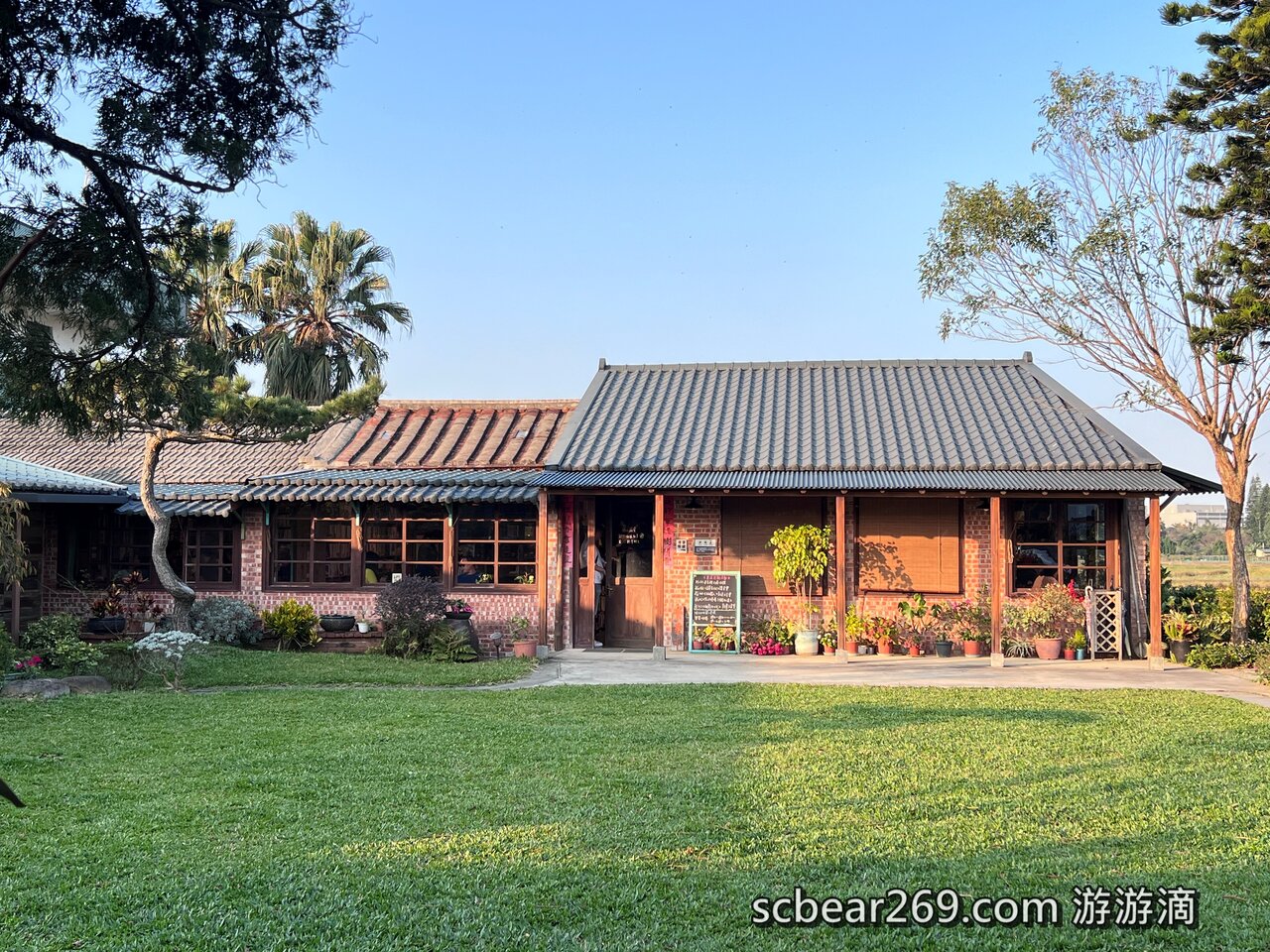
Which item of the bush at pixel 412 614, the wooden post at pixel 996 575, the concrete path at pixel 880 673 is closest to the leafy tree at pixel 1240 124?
the concrete path at pixel 880 673

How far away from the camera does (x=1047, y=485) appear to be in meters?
13.6

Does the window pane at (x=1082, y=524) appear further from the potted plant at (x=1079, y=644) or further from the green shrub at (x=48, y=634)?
the green shrub at (x=48, y=634)

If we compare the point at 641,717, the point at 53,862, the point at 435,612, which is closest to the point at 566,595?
the point at 435,612

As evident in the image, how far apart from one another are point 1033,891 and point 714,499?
11282mm

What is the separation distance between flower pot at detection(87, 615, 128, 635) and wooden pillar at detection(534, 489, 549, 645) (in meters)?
6.67

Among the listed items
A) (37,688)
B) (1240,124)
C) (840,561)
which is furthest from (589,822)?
(840,561)

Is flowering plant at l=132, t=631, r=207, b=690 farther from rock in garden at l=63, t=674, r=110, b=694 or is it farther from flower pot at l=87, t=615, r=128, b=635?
flower pot at l=87, t=615, r=128, b=635

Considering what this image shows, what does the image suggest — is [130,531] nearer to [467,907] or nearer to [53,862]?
[53,862]

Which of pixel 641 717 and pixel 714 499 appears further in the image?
pixel 714 499

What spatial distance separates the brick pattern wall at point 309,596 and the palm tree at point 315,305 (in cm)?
716

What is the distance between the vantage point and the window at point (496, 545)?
1598 centimetres

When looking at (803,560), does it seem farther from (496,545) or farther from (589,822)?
(589,822)

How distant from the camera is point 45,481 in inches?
555

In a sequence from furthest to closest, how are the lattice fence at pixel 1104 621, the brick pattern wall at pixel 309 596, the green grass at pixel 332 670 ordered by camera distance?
the brick pattern wall at pixel 309 596 < the lattice fence at pixel 1104 621 < the green grass at pixel 332 670
